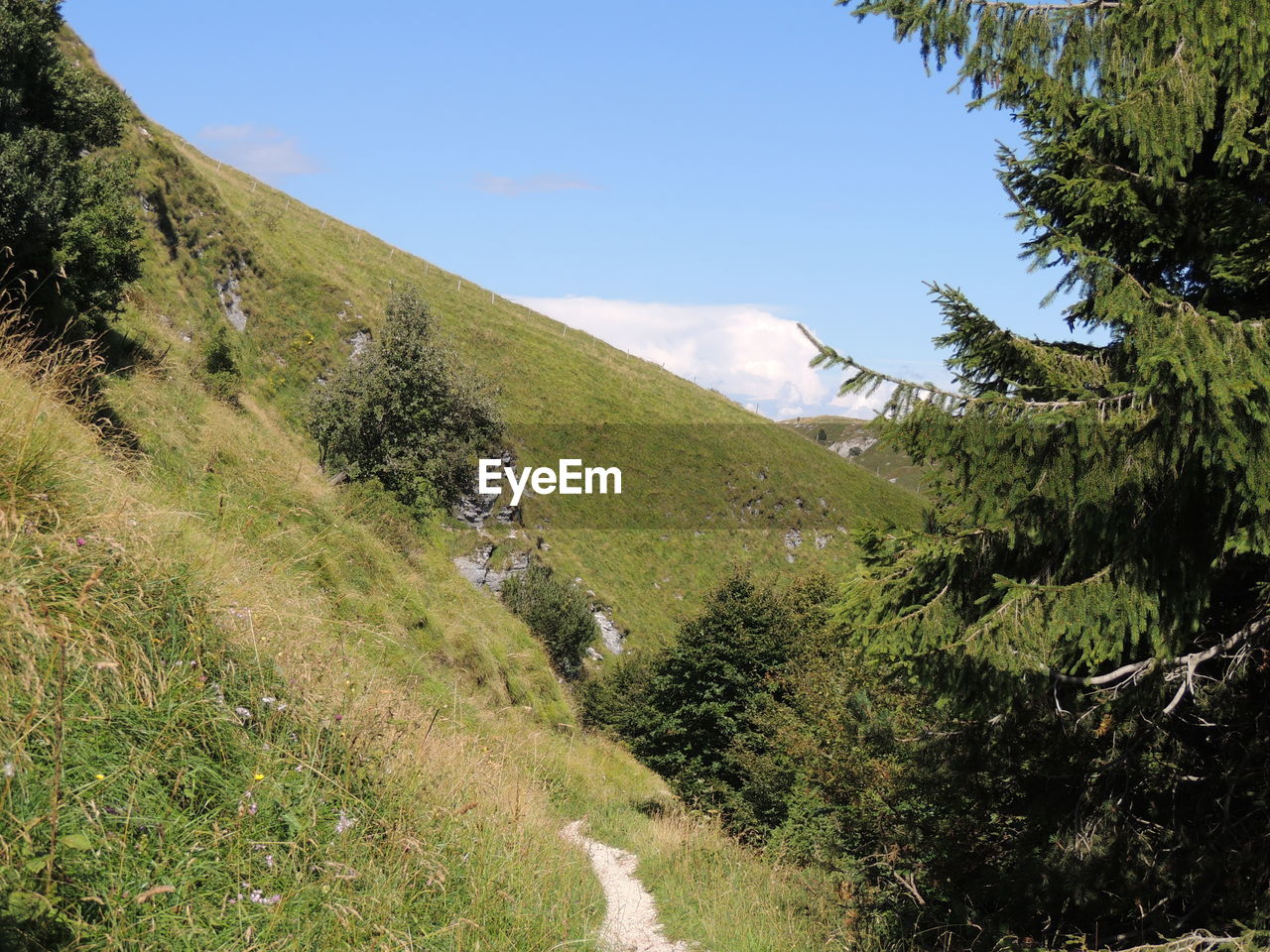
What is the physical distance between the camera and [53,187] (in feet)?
46.2

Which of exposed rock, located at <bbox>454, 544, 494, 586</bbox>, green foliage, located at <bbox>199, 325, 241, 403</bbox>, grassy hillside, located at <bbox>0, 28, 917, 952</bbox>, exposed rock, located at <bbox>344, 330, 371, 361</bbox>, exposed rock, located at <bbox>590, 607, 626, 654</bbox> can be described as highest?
exposed rock, located at <bbox>344, 330, 371, 361</bbox>

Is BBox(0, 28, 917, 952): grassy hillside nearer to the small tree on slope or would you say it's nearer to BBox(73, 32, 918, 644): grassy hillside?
the small tree on slope

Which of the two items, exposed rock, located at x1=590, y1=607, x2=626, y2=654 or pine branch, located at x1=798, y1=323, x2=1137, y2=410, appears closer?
pine branch, located at x1=798, y1=323, x2=1137, y2=410

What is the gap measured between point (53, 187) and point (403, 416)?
1477cm

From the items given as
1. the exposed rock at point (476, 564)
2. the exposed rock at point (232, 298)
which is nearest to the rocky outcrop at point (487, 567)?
the exposed rock at point (476, 564)

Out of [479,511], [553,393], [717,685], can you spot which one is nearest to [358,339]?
[479,511]

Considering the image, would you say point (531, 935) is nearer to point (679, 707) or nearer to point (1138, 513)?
point (1138, 513)

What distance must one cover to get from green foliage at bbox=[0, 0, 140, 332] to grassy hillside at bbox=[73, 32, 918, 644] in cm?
1673

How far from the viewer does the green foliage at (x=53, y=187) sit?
44.0ft

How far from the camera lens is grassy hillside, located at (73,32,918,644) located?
138 ft

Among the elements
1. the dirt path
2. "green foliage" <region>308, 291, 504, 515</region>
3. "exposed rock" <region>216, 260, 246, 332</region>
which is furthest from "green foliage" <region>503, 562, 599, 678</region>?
the dirt path

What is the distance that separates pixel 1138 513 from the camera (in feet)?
18.5

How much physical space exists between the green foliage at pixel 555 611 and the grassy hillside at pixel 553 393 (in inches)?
128

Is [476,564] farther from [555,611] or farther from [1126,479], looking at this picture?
[1126,479]
